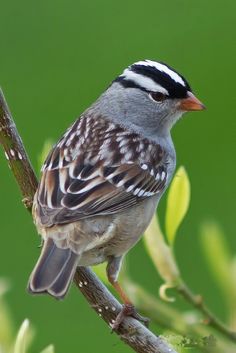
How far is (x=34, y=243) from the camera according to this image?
5711 mm

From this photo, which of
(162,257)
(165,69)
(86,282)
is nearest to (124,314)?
(86,282)

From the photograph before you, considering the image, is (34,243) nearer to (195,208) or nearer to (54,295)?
(195,208)

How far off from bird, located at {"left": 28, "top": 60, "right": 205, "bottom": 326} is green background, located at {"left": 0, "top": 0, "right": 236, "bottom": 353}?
53.9 inches

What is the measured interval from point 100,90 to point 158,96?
2837 mm

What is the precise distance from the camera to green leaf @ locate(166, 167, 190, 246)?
2473 millimetres

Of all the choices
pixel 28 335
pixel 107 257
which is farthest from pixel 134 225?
pixel 28 335

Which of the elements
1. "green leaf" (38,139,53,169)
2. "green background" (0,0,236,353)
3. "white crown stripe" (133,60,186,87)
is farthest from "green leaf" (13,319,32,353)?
"green background" (0,0,236,353)

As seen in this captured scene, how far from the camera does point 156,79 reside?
3557 millimetres

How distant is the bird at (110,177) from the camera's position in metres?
2.89

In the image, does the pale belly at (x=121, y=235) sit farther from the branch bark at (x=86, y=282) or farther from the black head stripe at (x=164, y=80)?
the black head stripe at (x=164, y=80)

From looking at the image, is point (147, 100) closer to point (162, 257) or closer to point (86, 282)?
point (86, 282)

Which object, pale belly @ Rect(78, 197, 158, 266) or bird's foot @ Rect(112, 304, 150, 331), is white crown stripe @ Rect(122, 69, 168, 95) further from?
bird's foot @ Rect(112, 304, 150, 331)

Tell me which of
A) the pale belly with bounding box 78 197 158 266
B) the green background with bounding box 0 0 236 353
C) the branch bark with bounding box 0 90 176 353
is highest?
the branch bark with bounding box 0 90 176 353

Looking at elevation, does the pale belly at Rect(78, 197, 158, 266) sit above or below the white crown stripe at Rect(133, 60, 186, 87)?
below
